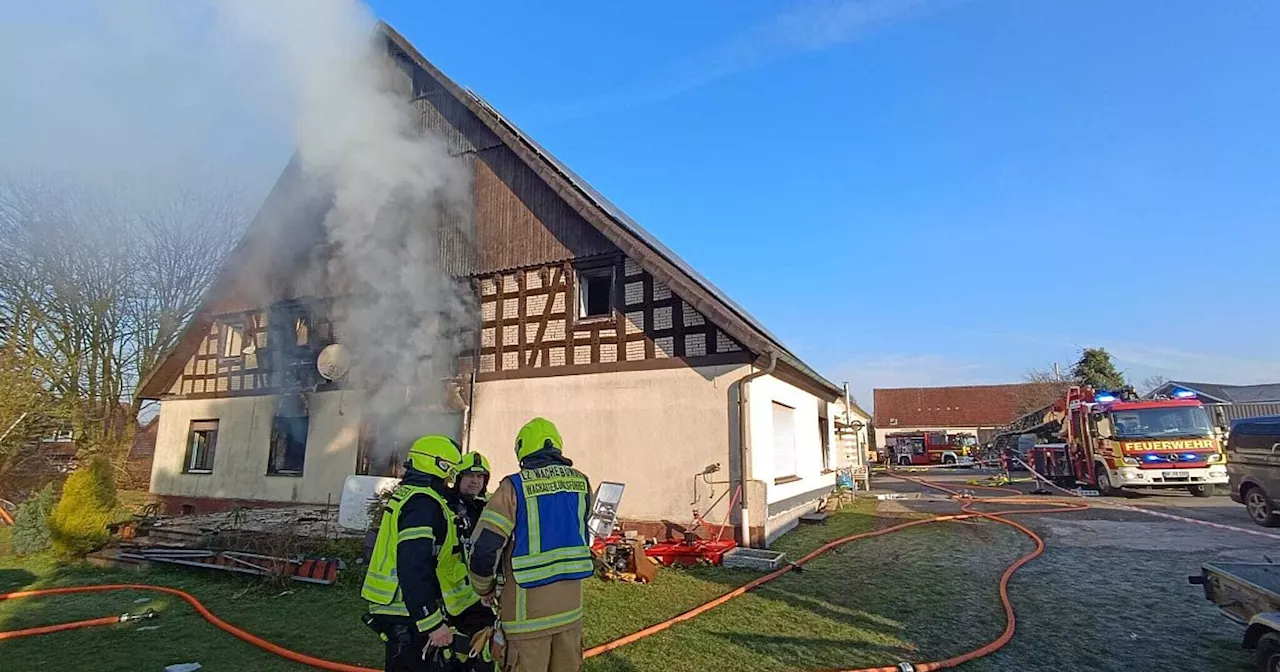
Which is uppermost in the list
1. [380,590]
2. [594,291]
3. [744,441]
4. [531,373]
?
[594,291]

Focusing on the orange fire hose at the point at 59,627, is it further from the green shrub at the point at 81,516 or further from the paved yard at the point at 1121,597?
the paved yard at the point at 1121,597

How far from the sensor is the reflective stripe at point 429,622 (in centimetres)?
270

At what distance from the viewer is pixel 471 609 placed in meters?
3.01

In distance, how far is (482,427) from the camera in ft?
34.1

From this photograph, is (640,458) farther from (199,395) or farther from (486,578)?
(199,395)

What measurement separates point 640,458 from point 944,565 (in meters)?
4.10

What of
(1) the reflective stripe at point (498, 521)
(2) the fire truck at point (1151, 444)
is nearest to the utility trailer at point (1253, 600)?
(1) the reflective stripe at point (498, 521)

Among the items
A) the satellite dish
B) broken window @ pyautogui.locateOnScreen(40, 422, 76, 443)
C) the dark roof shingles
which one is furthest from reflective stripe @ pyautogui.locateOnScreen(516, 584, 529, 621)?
the dark roof shingles

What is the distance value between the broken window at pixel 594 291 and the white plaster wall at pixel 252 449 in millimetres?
4595

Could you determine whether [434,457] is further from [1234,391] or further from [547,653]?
[1234,391]

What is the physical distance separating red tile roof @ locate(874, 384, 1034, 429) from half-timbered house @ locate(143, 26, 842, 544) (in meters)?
38.9

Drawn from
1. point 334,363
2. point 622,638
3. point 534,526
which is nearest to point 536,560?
point 534,526

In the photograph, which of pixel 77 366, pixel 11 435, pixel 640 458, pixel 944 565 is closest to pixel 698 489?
pixel 640 458

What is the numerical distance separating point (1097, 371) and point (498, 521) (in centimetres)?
4105
